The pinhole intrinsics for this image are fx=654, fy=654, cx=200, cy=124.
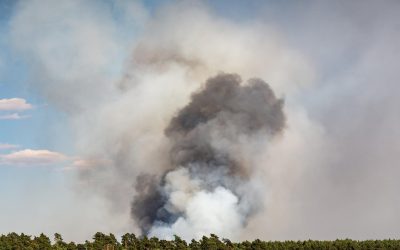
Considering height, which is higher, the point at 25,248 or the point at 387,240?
the point at 387,240

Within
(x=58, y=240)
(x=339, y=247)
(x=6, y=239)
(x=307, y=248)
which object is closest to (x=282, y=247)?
(x=307, y=248)

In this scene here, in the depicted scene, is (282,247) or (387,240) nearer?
(282,247)

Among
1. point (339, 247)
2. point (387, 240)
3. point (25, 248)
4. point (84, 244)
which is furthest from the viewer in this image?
point (387, 240)

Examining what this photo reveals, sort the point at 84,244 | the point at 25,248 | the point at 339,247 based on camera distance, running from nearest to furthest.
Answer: the point at 25,248 → the point at 84,244 → the point at 339,247

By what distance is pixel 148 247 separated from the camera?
132250mm

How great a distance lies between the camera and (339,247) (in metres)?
154

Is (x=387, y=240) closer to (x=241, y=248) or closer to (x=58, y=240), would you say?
(x=241, y=248)

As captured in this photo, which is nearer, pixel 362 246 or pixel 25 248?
pixel 25 248

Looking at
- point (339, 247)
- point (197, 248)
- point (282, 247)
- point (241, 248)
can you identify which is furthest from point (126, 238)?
point (339, 247)

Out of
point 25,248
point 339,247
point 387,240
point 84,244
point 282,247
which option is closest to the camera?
point 25,248

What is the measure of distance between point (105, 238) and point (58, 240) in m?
9.51

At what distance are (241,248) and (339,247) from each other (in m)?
31.6

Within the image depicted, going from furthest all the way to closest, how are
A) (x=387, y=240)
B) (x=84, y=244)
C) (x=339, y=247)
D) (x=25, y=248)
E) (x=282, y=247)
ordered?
(x=387, y=240)
(x=339, y=247)
(x=282, y=247)
(x=84, y=244)
(x=25, y=248)

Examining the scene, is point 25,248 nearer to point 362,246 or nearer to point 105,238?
point 105,238
